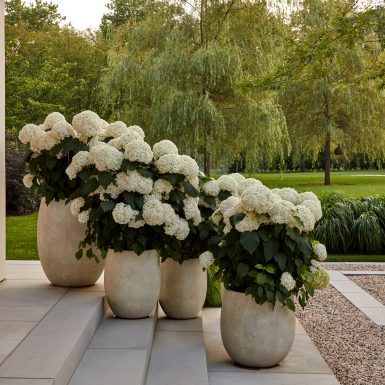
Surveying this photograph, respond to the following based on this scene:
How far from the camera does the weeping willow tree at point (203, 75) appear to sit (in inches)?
592

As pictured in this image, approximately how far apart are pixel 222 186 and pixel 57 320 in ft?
5.37

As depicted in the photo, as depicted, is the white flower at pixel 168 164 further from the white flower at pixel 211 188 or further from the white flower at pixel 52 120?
the white flower at pixel 52 120

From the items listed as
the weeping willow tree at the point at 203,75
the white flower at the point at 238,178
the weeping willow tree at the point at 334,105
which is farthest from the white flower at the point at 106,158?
the weeping willow tree at the point at 334,105

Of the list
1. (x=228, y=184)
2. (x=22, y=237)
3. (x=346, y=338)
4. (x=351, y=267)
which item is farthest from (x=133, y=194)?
(x=22, y=237)

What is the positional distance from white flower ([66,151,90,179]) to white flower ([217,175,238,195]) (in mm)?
1049

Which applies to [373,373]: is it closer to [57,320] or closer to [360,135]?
[57,320]

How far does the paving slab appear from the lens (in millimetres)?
3816

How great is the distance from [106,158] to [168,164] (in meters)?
0.43

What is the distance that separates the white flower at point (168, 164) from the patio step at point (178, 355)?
119 cm

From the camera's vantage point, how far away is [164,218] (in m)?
4.19

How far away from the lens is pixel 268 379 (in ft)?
12.7

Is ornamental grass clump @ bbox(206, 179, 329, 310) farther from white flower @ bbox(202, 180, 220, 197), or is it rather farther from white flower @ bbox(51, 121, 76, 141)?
white flower @ bbox(51, 121, 76, 141)

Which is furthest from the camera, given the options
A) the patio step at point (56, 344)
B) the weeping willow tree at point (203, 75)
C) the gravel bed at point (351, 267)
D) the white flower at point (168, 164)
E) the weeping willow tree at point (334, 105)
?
the weeping willow tree at point (334, 105)

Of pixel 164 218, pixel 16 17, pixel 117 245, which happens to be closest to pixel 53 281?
pixel 117 245
